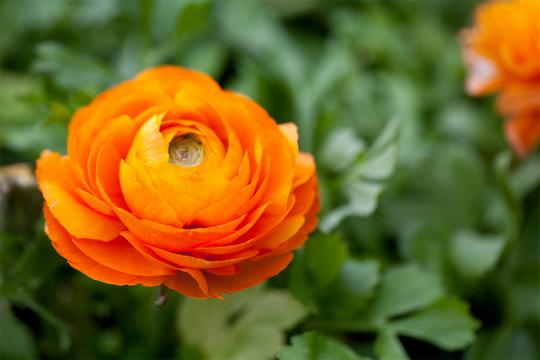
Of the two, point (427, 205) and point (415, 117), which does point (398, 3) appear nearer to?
point (415, 117)

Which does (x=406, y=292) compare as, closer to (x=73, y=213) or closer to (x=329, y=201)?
(x=329, y=201)

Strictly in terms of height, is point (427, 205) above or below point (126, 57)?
below

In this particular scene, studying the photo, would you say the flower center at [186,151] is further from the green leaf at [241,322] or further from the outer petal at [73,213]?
the green leaf at [241,322]

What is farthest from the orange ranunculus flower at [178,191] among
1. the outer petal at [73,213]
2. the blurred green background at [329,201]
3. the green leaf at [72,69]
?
the green leaf at [72,69]

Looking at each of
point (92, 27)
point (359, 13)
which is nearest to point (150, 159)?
point (92, 27)

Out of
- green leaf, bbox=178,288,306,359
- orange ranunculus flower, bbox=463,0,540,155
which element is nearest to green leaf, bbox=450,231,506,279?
orange ranunculus flower, bbox=463,0,540,155

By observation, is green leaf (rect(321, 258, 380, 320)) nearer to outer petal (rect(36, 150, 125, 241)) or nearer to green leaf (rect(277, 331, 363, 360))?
green leaf (rect(277, 331, 363, 360))

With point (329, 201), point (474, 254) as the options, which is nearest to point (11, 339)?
point (329, 201)
